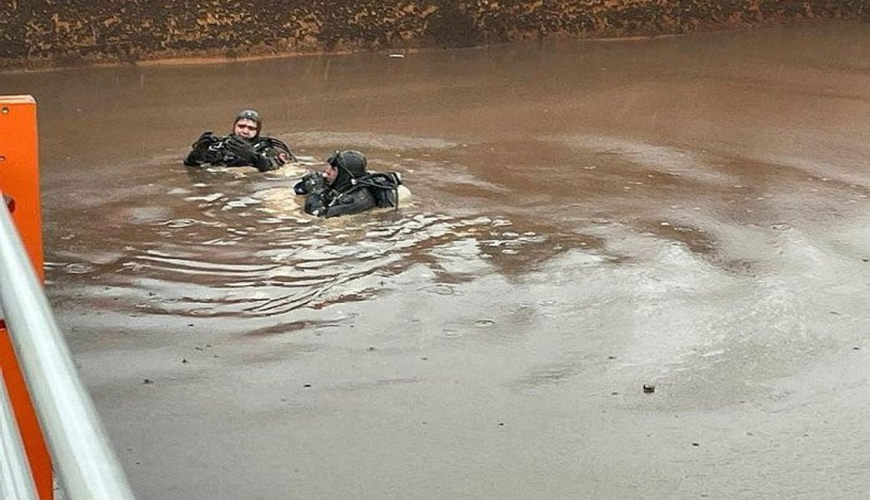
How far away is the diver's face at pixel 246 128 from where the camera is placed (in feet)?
28.2

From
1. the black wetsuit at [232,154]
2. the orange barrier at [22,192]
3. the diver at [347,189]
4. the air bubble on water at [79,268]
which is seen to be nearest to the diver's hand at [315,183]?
the diver at [347,189]

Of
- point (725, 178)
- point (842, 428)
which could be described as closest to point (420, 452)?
point (842, 428)

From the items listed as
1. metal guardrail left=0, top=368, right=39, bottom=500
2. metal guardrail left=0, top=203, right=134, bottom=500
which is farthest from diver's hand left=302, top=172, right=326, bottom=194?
metal guardrail left=0, top=368, right=39, bottom=500

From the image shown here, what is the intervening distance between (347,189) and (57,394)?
6.17 metres

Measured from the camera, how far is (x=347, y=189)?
7488 mm

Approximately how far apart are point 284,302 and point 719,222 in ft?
8.58

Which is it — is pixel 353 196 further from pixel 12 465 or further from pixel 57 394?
pixel 57 394

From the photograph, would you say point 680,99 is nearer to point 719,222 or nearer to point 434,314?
point 719,222

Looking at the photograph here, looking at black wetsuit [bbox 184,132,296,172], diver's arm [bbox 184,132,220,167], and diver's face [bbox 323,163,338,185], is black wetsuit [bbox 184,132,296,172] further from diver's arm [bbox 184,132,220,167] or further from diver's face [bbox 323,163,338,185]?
diver's face [bbox 323,163,338,185]

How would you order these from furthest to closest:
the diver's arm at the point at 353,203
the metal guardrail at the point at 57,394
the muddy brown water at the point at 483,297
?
the diver's arm at the point at 353,203, the muddy brown water at the point at 483,297, the metal guardrail at the point at 57,394

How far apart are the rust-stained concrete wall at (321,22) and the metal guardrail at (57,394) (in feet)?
36.6

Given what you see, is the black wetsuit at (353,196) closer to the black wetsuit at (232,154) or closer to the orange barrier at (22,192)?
the black wetsuit at (232,154)

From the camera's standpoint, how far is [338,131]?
31.9 feet

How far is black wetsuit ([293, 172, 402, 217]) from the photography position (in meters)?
7.38
